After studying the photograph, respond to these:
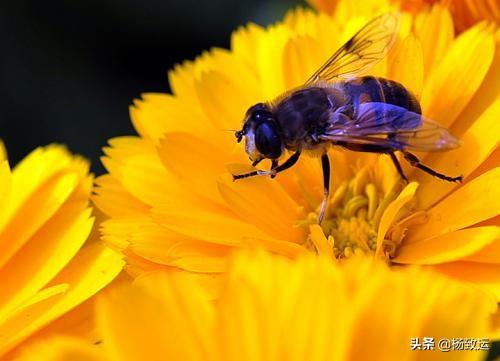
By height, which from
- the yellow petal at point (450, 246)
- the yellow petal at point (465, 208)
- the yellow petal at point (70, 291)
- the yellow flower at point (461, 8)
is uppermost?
the yellow flower at point (461, 8)

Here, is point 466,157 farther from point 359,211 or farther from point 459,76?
point 359,211

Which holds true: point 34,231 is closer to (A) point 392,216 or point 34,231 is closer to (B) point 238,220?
(B) point 238,220

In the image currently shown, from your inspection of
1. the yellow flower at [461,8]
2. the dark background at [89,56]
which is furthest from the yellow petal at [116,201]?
the dark background at [89,56]

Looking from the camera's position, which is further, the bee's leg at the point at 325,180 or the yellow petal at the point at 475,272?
the bee's leg at the point at 325,180

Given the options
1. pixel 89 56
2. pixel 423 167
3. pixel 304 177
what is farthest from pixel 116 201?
pixel 89 56

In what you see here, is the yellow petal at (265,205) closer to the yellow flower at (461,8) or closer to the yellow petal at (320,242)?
the yellow petal at (320,242)
